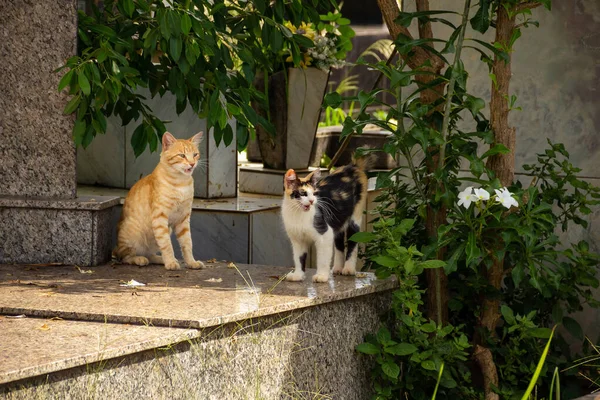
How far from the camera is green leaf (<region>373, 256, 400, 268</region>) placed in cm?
412

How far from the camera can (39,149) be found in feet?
15.7

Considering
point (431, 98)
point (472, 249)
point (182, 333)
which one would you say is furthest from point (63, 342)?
point (431, 98)

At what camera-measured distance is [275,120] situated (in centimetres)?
689

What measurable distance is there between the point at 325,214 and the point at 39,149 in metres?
1.64

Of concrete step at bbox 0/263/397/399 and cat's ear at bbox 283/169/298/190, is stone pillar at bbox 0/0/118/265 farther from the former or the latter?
cat's ear at bbox 283/169/298/190

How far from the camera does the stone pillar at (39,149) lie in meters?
4.70

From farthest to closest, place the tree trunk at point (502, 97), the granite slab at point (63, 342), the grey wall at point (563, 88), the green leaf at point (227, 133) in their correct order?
the grey wall at point (563, 88) → the green leaf at point (227, 133) → the tree trunk at point (502, 97) → the granite slab at point (63, 342)

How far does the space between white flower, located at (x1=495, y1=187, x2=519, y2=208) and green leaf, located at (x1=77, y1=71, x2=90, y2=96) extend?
198cm

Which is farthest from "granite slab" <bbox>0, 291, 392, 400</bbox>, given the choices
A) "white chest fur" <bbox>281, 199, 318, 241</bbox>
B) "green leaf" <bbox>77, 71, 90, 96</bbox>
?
"green leaf" <bbox>77, 71, 90, 96</bbox>

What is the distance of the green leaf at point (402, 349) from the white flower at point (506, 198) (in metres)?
0.79

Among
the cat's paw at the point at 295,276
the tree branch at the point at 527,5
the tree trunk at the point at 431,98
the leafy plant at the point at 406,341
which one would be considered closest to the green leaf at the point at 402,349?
the leafy plant at the point at 406,341

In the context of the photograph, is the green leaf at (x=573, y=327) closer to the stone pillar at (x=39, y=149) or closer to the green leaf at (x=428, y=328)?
the green leaf at (x=428, y=328)

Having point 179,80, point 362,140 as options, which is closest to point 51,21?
point 179,80

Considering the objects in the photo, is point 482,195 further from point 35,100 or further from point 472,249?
point 35,100
